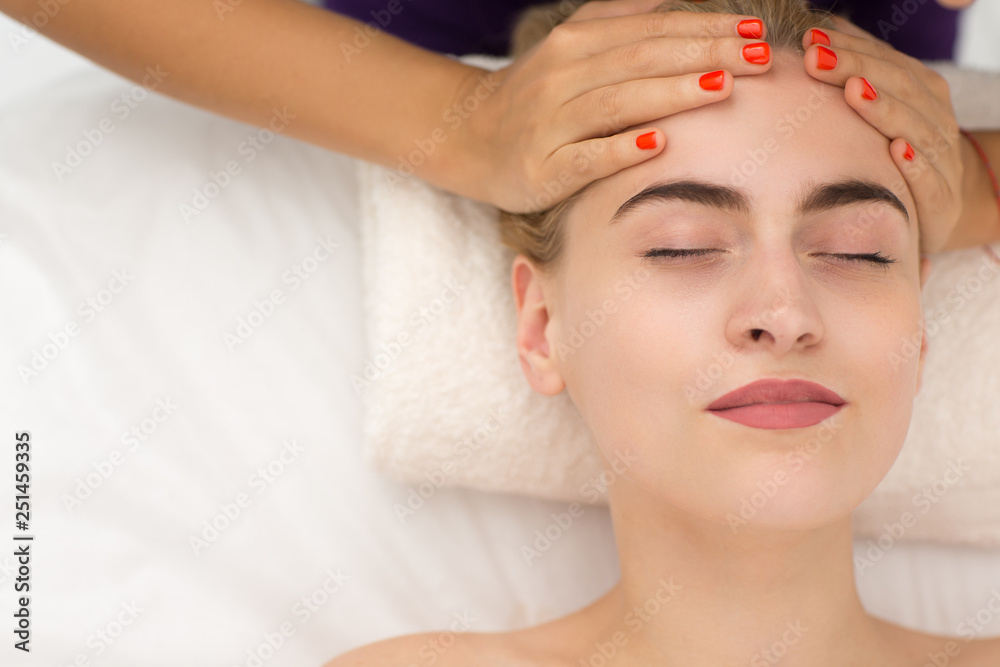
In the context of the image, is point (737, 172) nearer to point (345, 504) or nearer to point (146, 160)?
point (345, 504)

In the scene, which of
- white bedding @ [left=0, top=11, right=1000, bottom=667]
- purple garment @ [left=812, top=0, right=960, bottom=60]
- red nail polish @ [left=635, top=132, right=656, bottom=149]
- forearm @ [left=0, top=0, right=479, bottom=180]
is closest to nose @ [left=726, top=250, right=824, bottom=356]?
red nail polish @ [left=635, top=132, right=656, bottom=149]

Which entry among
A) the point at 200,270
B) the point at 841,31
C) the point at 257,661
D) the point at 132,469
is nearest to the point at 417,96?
the point at 200,270

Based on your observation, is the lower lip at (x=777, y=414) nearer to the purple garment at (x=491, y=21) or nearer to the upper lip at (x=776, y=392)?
the upper lip at (x=776, y=392)

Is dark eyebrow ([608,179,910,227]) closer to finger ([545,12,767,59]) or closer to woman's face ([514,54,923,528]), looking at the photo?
woman's face ([514,54,923,528])

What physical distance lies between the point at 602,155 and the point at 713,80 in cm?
17

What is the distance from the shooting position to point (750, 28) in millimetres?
1239

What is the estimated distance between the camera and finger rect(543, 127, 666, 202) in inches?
48.4

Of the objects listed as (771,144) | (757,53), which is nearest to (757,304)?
(771,144)

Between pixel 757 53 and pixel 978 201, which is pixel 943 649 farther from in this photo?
pixel 757 53

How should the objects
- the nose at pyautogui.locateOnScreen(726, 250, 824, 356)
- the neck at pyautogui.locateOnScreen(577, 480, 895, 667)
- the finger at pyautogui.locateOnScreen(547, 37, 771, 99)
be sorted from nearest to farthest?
1. the nose at pyautogui.locateOnScreen(726, 250, 824, 356)
2. the finger at pyautogui.locateOnScreen(547, 37, 771, 99)
3. the neck at pyautogui.locateOnScreen(577, 480, 895, 667)

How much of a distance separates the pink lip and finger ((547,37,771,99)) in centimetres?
43

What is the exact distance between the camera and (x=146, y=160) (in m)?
1.71

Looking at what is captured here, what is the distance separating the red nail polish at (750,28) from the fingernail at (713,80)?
0.26ft

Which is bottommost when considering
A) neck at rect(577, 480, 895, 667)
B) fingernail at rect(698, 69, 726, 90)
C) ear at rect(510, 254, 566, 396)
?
neck at rect(577, 480, 895, 667)
